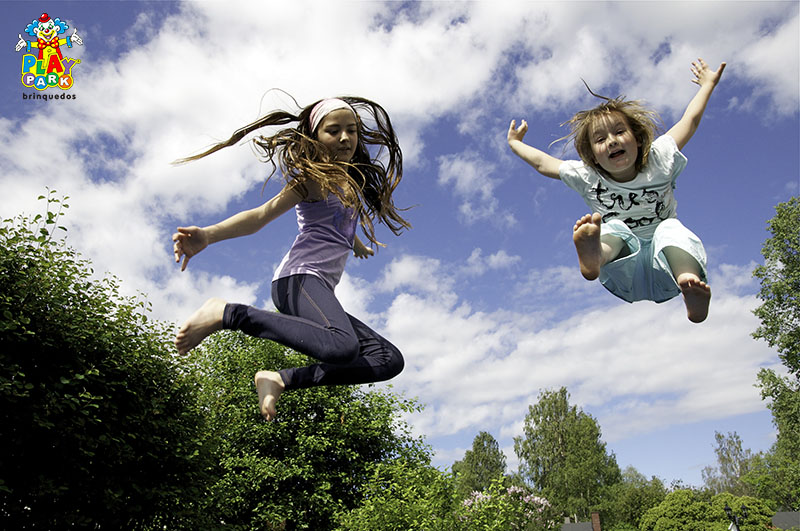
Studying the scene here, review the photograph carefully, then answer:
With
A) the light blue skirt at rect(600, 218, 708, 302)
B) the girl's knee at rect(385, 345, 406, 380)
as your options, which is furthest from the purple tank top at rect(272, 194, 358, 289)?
the light blue skirt at rect(600, 218, 708, 302)

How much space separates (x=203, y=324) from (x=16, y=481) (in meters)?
7.01

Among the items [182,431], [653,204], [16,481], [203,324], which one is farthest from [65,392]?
[653,204]

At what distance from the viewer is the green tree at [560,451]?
139 feet

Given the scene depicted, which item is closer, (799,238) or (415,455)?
(415,455)

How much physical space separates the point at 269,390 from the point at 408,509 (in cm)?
1099

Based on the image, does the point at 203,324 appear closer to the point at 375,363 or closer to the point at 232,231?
the point at 232,231

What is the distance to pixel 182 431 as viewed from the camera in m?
10.8

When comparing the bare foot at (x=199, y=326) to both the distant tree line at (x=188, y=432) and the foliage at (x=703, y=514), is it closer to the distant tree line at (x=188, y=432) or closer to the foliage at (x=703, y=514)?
the distant tree line at (x=188, y=432)

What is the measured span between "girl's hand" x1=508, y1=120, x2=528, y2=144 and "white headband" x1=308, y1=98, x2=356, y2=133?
127cm

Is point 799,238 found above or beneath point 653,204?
above

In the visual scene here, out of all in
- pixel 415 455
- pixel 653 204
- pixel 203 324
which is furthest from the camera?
pixel 415 455

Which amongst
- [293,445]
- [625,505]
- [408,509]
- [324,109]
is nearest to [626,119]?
[324,109]

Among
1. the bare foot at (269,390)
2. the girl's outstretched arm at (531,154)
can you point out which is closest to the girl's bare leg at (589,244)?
the girl's outstretched arm at (531,154)

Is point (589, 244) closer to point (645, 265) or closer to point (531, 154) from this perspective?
point (645, 265)
